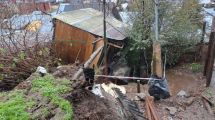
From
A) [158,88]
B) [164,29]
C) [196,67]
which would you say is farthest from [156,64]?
[196,67]

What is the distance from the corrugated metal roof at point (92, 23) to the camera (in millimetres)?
10008

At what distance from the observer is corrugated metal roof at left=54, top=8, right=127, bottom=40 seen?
32.8ft

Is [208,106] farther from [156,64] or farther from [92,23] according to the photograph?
[92,23]

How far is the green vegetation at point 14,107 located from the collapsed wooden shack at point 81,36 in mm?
4905

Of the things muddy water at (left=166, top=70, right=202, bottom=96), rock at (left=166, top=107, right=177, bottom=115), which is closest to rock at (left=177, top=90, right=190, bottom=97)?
muddy water at (left=166, top=70, right=202, bottom=96)

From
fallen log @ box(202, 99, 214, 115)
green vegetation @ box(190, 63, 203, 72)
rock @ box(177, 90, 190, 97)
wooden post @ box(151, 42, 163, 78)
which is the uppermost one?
wooden post @ box(151, 42, 163, 78)

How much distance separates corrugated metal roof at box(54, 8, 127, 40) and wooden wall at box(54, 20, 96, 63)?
0.17 meters

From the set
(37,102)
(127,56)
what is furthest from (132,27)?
(37,102)

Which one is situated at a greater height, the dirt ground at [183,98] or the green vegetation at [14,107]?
the green vegetation at [14,107]

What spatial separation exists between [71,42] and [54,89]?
18.9 feet

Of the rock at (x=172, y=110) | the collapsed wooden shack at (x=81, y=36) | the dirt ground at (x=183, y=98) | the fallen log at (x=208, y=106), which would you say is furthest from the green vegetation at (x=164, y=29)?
the rock at (x=172, y=110)

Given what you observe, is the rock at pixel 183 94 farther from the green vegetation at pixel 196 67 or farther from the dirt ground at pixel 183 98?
the green vegetation at pixel 196 67

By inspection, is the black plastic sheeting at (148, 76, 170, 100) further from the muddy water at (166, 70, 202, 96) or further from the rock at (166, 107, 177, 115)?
the muddy water at (166, 70, 202, 96)

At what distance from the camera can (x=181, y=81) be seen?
31.5 ft
